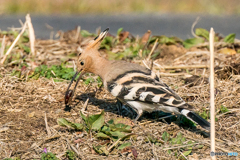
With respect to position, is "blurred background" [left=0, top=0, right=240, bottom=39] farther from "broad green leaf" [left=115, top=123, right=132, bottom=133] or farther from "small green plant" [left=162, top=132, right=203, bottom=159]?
"small green plant" [left=162, top=132, right=203, bottom=159]

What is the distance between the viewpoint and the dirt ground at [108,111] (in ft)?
9.23

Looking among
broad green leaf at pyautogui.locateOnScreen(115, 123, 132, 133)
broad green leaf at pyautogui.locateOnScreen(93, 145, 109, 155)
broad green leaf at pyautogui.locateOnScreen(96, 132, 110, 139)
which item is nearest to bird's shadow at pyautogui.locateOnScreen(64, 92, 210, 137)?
broad green leaf at pyautogui.locateOnScreen(115, 123, 132, 133)

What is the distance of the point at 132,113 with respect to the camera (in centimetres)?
378

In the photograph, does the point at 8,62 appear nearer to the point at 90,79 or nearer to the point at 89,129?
the point at 90,79

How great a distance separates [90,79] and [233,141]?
192 cm

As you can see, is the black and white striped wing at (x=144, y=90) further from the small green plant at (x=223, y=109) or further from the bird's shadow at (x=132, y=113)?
the small green plant at (x=223, y=109)

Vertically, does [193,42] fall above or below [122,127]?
above

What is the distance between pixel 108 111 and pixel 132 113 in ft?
0.95

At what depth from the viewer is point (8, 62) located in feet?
15.2

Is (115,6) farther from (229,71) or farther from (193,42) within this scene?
(229,71)

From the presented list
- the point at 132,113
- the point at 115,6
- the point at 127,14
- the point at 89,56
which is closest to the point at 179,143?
the point at 132,113

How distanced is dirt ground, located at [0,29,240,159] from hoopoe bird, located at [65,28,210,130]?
7.4 inches

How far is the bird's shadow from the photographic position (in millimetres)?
3316

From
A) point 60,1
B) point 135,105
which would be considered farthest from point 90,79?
point 60,1
